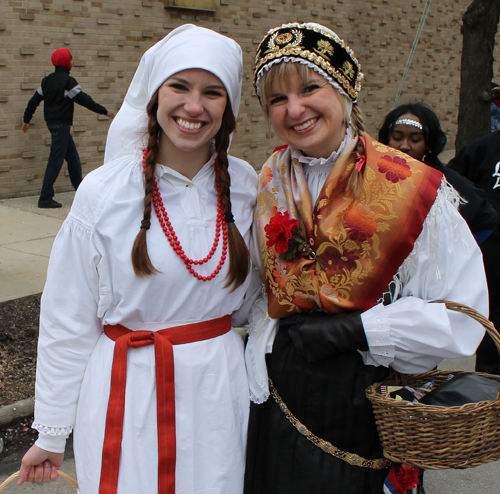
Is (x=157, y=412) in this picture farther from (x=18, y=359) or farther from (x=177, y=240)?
(x=18, y=359)

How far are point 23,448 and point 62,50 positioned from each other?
18.8 feet

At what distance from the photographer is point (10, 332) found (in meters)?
4.40

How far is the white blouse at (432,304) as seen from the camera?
1.80 meters

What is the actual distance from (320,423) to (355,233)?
2.04ft

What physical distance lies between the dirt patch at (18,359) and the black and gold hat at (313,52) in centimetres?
263

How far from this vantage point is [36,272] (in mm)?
5641

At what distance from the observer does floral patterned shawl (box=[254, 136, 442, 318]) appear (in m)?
1.85

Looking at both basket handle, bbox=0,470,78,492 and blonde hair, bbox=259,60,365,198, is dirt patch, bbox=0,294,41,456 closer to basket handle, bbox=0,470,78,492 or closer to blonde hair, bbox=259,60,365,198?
basket handle, bbox=0,470,78,492

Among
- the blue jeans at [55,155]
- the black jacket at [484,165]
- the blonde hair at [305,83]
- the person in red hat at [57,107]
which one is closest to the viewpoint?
the blonde hair at [305,83]

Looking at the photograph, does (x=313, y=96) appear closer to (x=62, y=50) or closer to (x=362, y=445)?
(x=362, y=445)

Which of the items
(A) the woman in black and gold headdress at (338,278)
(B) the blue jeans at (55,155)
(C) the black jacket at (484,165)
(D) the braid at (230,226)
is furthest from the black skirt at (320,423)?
(B) the blue jeans at (55,155)

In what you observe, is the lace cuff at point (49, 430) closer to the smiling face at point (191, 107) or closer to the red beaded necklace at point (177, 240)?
the red beaded necklace at point (177, 240)

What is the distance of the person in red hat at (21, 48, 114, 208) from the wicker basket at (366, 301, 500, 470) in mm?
7023

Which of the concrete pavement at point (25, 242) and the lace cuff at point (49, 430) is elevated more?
the lace cuff at point (49, 430)
